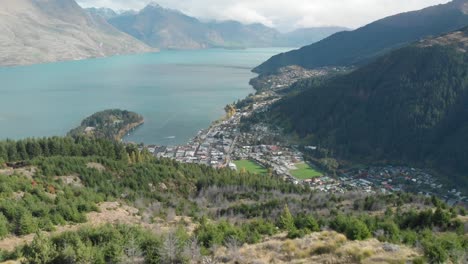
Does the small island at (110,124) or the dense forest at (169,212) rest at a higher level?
the dense forest at (169,212)

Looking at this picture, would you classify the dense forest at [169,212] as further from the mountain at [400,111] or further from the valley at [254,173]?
→ the mountain at [400,111]

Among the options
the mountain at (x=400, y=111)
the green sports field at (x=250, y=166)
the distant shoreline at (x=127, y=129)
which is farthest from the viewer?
the distant shoreline at (x=127, y=129)

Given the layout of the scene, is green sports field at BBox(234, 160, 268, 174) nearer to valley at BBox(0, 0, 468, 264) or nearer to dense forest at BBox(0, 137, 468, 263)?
valley at BBox(0, 0, 468, 264)

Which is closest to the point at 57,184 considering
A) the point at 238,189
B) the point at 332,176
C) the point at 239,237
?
the point at 239,237

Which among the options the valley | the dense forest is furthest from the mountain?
the dense forest

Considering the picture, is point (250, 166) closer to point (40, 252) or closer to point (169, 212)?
point (169, 212)

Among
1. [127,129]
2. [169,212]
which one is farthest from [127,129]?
[169,212]

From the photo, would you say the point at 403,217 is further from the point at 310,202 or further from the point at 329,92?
the point at 329,92

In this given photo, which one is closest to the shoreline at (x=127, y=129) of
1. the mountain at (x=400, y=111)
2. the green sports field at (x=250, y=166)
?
the green sports field at (x=250, y=166)
